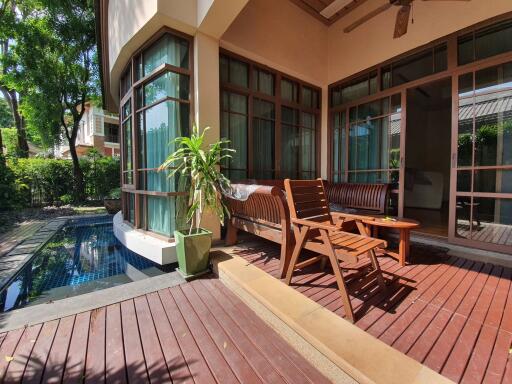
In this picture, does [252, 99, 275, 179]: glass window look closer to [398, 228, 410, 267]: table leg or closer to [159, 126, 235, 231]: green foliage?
[159, 126, 235, 231]: green foliage

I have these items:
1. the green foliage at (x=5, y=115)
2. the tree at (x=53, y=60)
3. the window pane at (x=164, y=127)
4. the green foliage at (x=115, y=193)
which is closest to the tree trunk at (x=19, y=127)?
the tree at (x=53, y=60)

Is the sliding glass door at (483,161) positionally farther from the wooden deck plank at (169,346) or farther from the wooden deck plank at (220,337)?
the wooden deck plank at (169,346)

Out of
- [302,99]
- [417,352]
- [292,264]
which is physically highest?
[302,99]

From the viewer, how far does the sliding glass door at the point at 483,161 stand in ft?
9.78

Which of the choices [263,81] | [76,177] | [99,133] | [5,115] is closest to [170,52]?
[263,81]

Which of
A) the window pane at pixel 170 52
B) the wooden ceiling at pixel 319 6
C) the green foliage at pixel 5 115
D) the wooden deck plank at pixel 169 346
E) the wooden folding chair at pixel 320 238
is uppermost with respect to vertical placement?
the green foliage at pixel 5 115

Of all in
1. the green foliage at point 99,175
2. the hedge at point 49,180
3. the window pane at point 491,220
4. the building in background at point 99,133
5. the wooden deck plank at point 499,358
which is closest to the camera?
the wooden deck plank at point 499,358

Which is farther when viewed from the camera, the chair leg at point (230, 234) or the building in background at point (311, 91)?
the chair leg at point (230, 234)

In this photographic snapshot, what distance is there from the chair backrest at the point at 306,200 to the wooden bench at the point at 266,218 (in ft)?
0.25

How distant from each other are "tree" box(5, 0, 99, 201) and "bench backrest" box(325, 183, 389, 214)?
9.12 m

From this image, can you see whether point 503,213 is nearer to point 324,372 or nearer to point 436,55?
point 436,55

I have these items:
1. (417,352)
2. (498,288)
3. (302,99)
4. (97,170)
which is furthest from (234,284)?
(97,170)

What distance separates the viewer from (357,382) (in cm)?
124

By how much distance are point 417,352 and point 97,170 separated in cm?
1092
